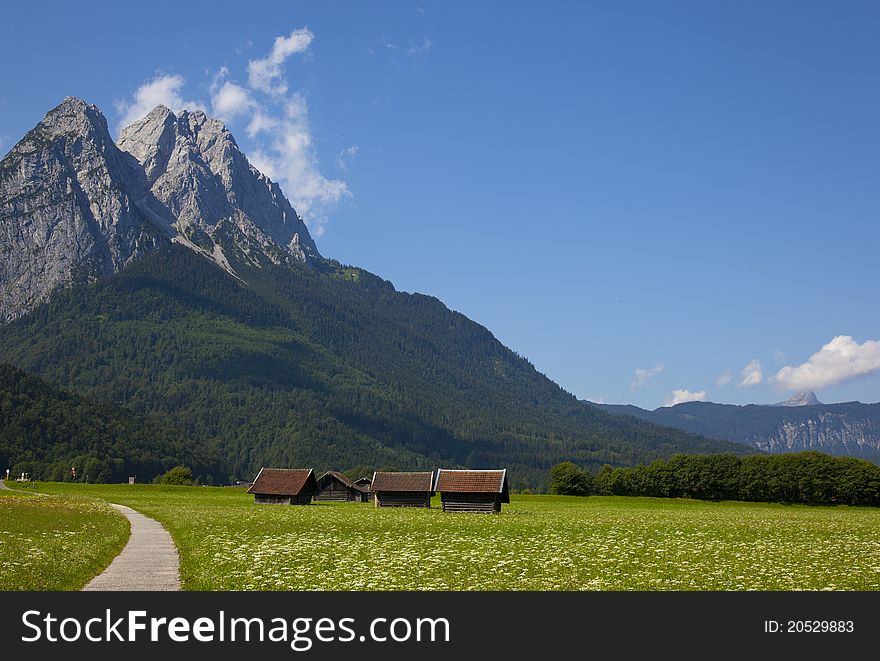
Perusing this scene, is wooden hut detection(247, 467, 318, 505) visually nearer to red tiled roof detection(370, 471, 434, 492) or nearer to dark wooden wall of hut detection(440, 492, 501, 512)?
red tiled roof detection(370, 471, 434, 492)

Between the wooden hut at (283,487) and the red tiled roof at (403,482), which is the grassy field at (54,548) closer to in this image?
the red tiled roof at (403,482)

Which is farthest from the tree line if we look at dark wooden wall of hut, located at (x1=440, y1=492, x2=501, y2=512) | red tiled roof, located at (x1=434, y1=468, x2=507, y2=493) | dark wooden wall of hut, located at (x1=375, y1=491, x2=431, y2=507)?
dark wooden wall of hut, located at (x1=440, y1=492, x2=501, y2=512)

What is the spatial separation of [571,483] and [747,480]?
31.8 m

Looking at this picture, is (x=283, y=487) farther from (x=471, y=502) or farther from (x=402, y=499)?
(x=471, y=502)

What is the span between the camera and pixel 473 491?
232 feet

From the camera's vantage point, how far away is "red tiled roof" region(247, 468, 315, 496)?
87500 millimetres

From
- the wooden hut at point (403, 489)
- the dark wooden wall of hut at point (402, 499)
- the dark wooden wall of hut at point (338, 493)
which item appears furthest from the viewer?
the dark wooden wall of hut at point (338, 493)

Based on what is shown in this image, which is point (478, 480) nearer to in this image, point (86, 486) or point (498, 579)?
Result: point (498, 579)

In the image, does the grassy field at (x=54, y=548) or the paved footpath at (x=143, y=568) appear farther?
the grassy field at (x=54, y=548)

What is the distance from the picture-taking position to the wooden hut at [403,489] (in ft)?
271

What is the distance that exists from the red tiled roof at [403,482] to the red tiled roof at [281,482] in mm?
9836

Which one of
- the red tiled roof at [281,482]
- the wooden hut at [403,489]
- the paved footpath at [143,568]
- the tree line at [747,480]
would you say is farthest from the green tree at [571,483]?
the paved footpath at [143,568]

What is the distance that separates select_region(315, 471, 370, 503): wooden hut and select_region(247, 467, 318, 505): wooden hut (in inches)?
472
